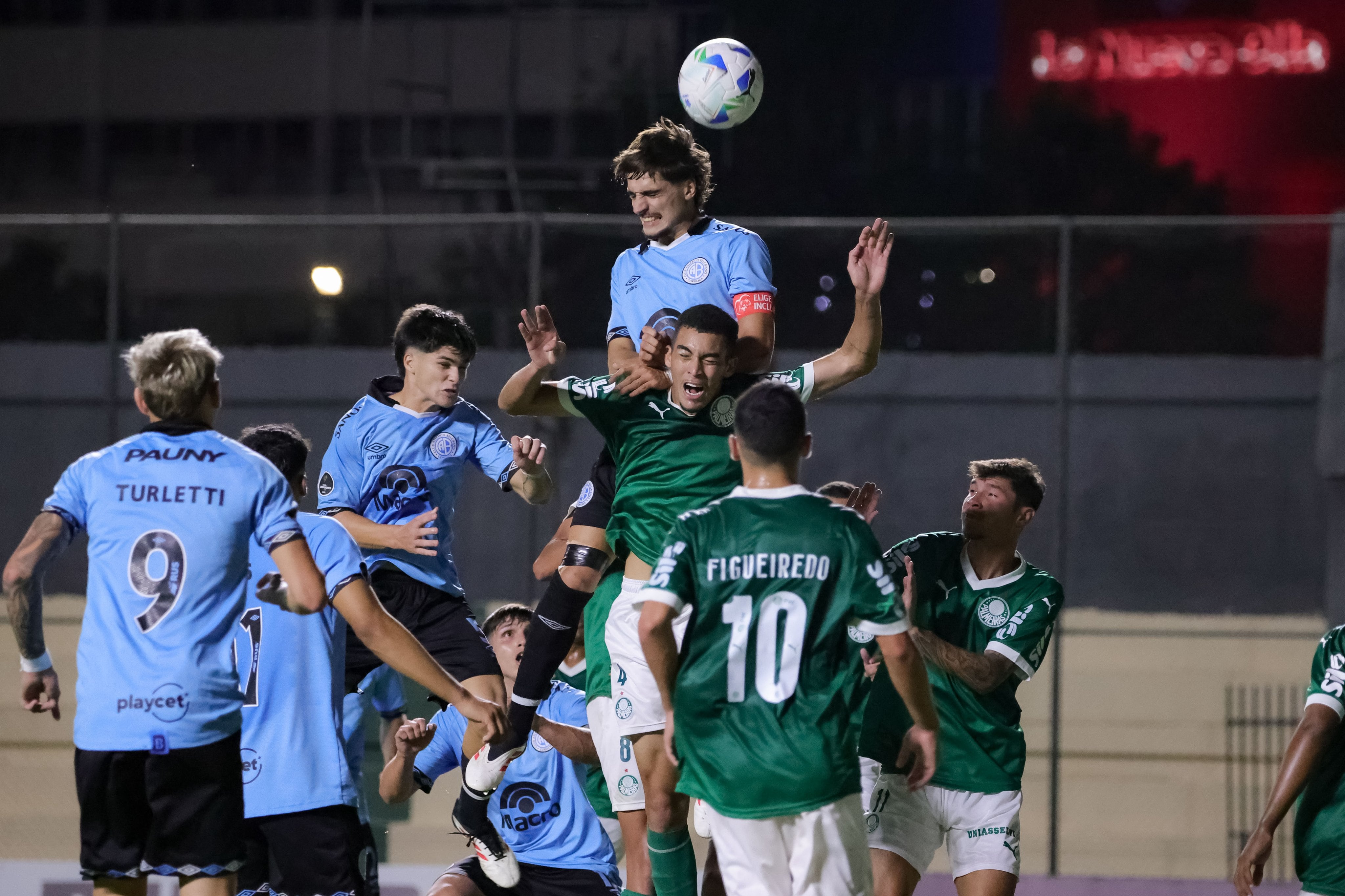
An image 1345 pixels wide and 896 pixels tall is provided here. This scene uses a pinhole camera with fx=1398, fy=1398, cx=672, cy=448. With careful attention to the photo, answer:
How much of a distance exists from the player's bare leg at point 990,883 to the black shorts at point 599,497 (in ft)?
5.78

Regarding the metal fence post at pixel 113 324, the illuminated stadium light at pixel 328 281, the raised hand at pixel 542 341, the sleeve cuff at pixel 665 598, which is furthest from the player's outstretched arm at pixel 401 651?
the illuminated stadium light at pixel 328 281

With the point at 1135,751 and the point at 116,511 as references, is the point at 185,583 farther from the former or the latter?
the point at 1135,751

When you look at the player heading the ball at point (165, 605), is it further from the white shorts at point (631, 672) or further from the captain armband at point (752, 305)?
the captain armband at point (752, 305)

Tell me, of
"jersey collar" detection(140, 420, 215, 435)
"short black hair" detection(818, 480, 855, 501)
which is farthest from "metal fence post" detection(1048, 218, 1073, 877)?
"jersey collar" detection(140, 420, 215, 435)

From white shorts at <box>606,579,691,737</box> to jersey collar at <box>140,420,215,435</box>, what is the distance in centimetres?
148

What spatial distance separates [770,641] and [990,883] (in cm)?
174

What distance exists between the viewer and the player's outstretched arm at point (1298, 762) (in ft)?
14.1

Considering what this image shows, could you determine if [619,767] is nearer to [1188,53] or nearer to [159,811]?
[159,811]

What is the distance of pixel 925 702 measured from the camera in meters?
3.74

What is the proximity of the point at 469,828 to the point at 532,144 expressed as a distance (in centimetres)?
2074

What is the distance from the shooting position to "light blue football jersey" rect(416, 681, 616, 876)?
5.54 metres

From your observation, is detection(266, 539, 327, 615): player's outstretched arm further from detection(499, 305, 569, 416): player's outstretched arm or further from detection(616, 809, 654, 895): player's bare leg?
detection(616, 809, 654, 895): player's bare leg

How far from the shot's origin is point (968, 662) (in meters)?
4.86

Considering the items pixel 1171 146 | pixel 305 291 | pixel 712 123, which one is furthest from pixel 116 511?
pixel 1171 146
